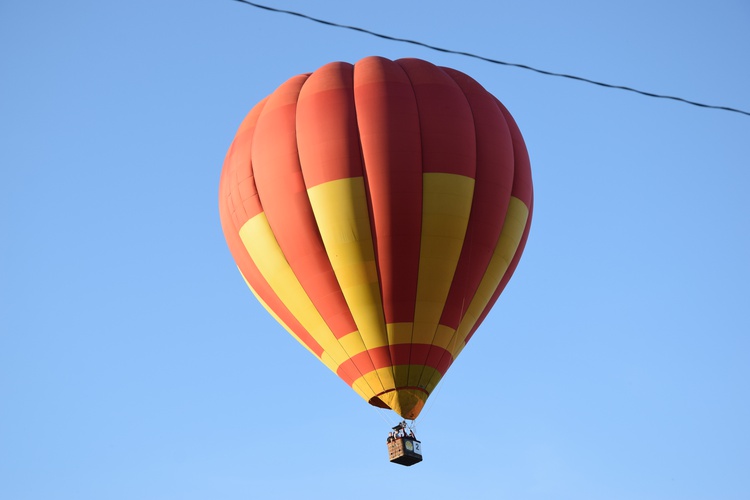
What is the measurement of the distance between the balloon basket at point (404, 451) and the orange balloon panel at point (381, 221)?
585 millimetres

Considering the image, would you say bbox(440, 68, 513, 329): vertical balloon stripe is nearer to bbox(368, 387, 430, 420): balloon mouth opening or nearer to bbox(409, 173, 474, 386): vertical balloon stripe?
bbox(409, 173, 474, 386): vertical balloon stripe

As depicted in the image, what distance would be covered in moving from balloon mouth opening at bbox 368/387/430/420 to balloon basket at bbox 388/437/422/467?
522 millimetres

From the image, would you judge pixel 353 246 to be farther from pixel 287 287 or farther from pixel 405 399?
pixel 405 399

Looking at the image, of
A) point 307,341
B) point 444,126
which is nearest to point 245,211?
point 307,341

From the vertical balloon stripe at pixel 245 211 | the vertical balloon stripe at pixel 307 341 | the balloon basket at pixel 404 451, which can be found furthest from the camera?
the vertical balloon stripe at pixel 245 211

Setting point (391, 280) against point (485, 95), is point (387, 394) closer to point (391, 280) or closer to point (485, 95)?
point (391, 280)

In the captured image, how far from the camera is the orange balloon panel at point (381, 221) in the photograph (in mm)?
20859

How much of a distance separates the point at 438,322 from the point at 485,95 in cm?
487

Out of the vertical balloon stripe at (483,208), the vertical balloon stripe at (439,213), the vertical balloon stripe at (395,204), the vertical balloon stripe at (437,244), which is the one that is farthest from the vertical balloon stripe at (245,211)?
the vertical balloon stripe at (483,208)

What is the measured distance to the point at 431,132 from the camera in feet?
69.6

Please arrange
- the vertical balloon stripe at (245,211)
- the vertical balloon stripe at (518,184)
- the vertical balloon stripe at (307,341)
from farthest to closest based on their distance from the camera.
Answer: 1. the vertical balloon stripe at (518,184)
2. the vertical balloon stripe at (245,211)
3. the vertical balloon stripe at (307,341)

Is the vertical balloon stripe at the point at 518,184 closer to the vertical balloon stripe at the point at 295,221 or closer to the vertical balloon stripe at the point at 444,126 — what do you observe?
the vertical balloon stripe at the point at 444,126

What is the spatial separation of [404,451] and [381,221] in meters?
4.19

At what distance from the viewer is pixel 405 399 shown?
21.0 metres
